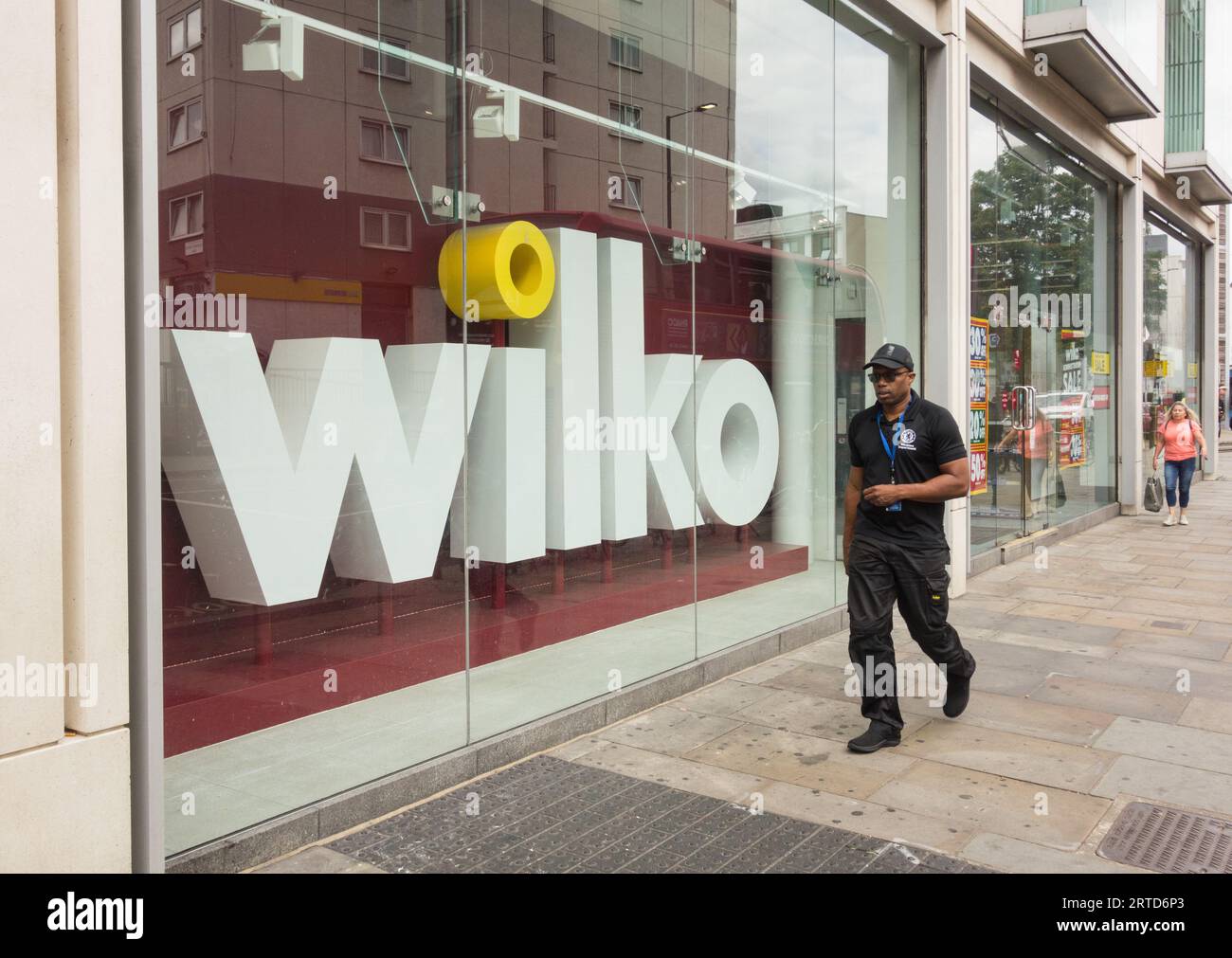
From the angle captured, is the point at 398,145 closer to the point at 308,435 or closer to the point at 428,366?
the point at 428,366

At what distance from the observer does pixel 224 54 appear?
177 inches

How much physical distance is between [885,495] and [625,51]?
3391 mm

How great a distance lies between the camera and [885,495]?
5.35 m

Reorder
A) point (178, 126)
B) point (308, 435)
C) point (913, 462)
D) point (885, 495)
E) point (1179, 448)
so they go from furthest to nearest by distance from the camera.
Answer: point (1179, 448) → point (913, 462) → point (885, 495) → point (308, 435) → point (178, 126)

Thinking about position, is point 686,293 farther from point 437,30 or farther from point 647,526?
point 437,30

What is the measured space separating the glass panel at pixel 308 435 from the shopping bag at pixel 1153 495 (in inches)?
578

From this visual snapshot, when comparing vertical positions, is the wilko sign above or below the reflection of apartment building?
below

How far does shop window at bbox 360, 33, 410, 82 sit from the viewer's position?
511 cm

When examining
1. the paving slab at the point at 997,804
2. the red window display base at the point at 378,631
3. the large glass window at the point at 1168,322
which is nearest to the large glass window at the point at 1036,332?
the large glass window at the point at 1168,322

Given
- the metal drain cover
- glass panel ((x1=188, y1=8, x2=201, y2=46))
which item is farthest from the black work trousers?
glass panel ((x1=188, y1=8, x2=201, y2=46))

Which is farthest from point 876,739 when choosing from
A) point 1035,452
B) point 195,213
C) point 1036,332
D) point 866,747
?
point 1036,332

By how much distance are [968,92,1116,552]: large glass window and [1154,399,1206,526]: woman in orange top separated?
1.10 metres

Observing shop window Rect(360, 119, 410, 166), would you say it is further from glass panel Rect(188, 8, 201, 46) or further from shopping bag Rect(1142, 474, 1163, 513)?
shopping bag Rect(1142, 474, 1163, 513)
